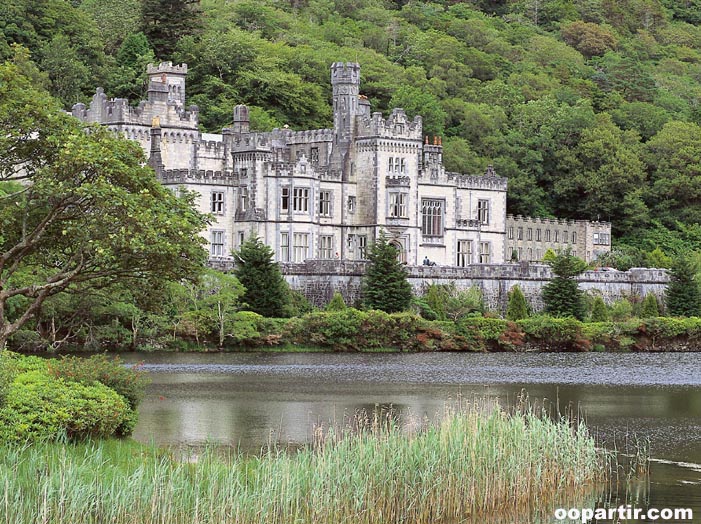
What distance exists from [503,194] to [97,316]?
3875cm

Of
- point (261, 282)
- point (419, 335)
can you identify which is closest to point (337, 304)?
point (261, 282)

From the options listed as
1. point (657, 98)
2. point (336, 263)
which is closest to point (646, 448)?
point (336, 263)

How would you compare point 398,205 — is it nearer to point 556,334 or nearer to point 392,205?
point 392,205

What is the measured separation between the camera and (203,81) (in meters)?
112

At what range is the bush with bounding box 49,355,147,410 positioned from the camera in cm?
3316

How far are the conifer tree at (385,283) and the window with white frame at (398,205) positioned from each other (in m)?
10.4

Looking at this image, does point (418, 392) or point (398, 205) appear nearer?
point (418, 392)

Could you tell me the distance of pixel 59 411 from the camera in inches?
1200

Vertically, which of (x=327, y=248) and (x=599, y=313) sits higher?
(x=327, y=248)

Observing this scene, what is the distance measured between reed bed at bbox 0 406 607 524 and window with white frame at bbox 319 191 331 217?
57.7 meters

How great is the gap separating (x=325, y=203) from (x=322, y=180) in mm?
1319

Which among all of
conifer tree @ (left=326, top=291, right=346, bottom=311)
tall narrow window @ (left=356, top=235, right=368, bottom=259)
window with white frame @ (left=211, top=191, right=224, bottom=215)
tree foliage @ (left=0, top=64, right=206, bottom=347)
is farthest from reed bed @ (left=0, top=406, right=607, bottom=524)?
tall narrow window @ (left=356, top=235, right=368, bottom=259)

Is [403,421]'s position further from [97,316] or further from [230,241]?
[230,241]

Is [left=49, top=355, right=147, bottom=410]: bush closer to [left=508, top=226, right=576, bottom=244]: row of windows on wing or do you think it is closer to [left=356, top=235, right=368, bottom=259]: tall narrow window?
[left=356, top=235, right=368, bottom=259]: tall narrow window
